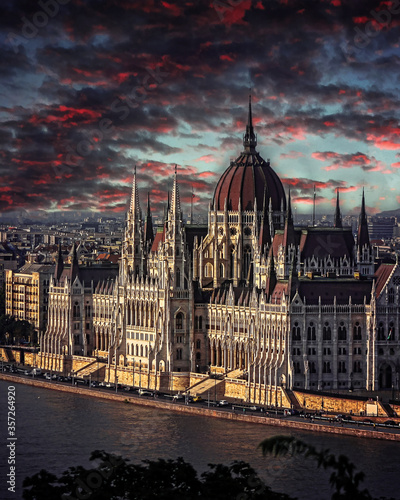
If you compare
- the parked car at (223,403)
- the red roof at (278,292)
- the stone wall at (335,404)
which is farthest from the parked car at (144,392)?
the stone wall at (335,404)

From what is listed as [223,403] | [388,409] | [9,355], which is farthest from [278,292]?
[9,355]

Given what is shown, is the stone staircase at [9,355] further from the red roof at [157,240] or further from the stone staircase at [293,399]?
the stone staircase at [293,399]

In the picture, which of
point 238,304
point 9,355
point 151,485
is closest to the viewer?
point 151,485

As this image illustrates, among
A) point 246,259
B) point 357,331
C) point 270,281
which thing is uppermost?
point 246,259

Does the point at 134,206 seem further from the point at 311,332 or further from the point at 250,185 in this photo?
the point at 311,332

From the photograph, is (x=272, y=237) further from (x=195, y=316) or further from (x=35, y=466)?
(x=35, y=466)

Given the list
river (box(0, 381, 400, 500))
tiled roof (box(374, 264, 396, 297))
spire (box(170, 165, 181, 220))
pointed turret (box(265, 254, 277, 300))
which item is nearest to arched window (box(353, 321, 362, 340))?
tiled roof (box(374, 264, 396, 297))
